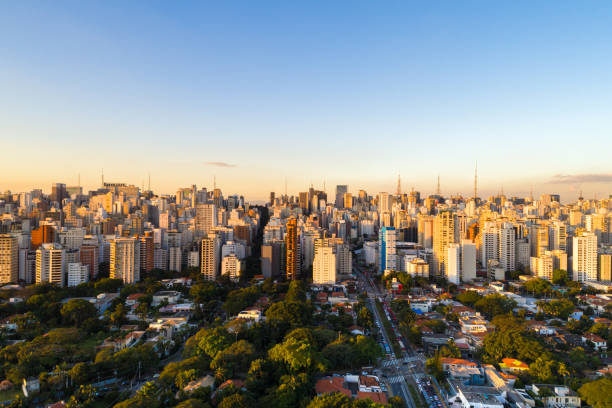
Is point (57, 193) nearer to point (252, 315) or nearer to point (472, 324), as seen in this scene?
point (252, 315)

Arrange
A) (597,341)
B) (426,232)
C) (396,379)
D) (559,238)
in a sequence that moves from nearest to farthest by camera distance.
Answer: (396,379), (597,341), (559,238), (426,232)

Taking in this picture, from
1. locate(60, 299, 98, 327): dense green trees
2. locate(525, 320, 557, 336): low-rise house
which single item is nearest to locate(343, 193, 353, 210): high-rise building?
locate(525, 320, 557, 336): low-rise house

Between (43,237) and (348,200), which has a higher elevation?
(348,200)

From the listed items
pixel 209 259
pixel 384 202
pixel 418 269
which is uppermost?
pixel 384 202

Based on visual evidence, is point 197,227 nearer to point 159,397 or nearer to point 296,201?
point 296,201

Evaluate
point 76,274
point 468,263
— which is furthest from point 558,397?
point 76,274

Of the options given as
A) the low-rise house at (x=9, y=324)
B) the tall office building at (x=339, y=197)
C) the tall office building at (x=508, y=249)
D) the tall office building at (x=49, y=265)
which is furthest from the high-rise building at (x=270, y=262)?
the tall office building at (x=339, y=197)
